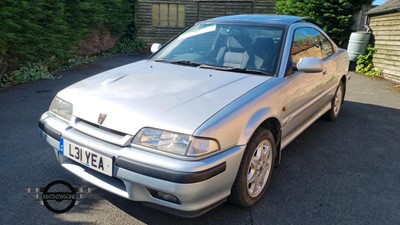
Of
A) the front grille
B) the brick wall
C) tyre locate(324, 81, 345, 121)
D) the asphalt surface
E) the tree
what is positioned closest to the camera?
the front grille

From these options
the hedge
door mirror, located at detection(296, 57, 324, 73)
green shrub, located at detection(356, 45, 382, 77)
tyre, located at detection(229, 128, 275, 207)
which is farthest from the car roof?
green shrub, located at detection(356, 45, 382, 77)

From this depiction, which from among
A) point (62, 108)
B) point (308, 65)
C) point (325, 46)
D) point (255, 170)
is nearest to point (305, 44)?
point (308, 65)

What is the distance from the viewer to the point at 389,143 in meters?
4.29

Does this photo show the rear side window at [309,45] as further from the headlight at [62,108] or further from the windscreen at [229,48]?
the headlight at [62,108]

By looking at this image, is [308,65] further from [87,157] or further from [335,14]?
[335,14]

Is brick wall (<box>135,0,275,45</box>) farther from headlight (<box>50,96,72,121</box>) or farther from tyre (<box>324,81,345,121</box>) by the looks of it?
headlight (<box>50,96,72,121</box>)

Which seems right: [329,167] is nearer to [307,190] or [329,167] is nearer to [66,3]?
[307,190]

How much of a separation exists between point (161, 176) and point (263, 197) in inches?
47.5

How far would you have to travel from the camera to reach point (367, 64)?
33.0 ft

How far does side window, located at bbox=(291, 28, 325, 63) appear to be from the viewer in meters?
3.42

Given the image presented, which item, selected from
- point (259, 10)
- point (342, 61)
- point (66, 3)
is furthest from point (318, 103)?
point (259, 10)

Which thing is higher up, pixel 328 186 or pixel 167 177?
pixel 167 177

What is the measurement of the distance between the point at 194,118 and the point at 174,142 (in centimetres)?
21

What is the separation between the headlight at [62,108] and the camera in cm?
258
